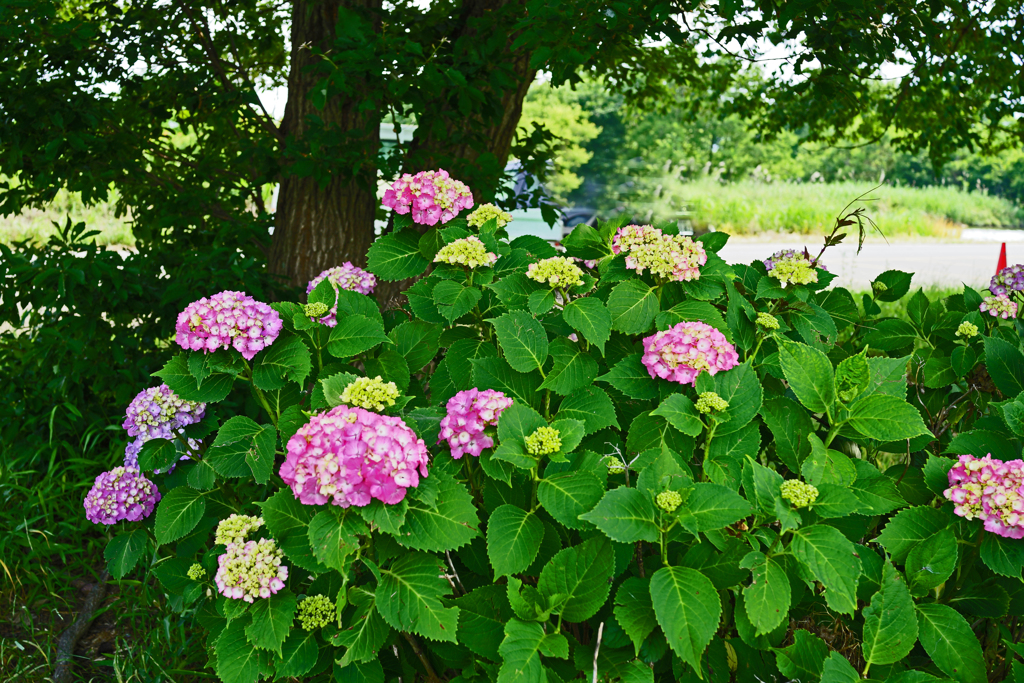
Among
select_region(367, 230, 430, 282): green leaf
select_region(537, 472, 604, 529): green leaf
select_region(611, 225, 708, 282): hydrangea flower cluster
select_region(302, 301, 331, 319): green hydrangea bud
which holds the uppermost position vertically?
select_region(611, 225, 708, 282): hydrangea flower cluster

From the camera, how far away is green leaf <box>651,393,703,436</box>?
1537 mm

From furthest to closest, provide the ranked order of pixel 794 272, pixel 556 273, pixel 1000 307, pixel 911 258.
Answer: pixel 911 258, pixel 1000 307, pixel 794 272, pixel 556 273

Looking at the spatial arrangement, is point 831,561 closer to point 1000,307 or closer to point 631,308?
point 631,308

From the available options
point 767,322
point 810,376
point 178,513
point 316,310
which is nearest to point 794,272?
point 767,322

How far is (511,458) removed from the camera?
1.45 metres

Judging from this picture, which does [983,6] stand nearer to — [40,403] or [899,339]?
[899,339]

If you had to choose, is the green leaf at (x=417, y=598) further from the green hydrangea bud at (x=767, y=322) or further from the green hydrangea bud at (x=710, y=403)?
the green hydrangea bud at (x=767, y=322)

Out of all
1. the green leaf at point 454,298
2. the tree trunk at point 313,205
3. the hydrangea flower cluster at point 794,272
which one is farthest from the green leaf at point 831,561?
the tree trunk at point 313,205

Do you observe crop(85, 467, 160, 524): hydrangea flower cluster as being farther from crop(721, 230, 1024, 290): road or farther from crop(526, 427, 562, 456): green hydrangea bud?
crop(721, 230, 1024, 290): road

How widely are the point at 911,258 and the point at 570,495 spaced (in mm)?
18048

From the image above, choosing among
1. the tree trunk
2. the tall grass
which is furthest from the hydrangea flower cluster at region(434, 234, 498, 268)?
the tall grass

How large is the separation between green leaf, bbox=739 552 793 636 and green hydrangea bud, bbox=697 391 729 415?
294 millimetres

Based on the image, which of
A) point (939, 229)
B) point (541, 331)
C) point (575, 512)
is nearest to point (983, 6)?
point (541, 331)

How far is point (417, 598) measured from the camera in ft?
4.64
